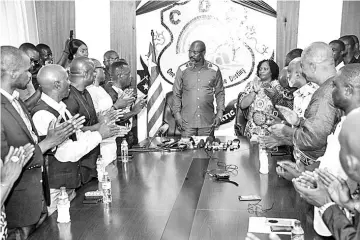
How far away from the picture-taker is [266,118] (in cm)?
463

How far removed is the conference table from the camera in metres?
2.28

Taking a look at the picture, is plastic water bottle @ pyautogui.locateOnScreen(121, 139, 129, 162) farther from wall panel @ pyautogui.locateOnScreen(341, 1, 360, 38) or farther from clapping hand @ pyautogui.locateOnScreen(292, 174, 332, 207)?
A: wall panel @ pyautogui.locateOnScreen(341, 1, 360, 38)

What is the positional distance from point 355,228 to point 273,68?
3.46 m

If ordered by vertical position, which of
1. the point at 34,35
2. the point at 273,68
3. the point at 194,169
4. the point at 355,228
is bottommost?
the point at 194,169

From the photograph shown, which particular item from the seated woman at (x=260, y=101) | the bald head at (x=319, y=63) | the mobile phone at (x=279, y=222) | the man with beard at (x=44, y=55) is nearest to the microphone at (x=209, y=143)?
the seated woman at (x=260, y=101)

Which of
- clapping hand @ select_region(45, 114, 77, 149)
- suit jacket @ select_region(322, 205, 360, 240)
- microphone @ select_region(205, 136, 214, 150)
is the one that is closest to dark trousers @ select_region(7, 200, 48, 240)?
clapping hand @ select_region(45, 114, 77, 149)

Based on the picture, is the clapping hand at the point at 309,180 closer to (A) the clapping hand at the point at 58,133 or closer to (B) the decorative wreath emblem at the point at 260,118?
(A) the clapping hand at the point at 58,133

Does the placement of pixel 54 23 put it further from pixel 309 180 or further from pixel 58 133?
pixel 309 180

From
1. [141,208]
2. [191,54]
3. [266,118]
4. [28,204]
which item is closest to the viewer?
[28,204]

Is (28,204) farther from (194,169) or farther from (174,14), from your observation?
(174,14)

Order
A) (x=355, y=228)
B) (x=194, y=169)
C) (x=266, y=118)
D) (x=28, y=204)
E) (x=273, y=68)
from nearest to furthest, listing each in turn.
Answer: (x=355, y=228) < (x=28, y=204) < (x=194, y=169) < (x=266, y=118) < (x=273, y=68)

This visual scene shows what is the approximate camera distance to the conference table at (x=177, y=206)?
2275 mm

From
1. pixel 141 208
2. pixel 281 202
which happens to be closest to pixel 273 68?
pixel 281 202

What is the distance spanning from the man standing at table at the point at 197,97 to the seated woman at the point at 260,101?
589 millimetres
